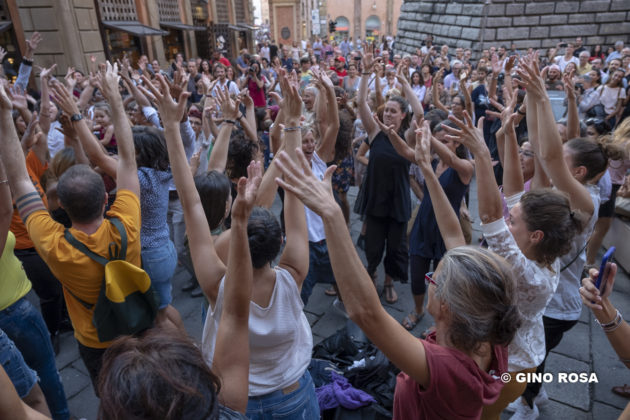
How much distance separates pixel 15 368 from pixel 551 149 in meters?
2.92

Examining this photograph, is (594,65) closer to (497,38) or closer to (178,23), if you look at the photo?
(497,38)

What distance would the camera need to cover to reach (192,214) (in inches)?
70.8

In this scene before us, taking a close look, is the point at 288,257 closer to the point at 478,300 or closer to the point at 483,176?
the point at 478,300

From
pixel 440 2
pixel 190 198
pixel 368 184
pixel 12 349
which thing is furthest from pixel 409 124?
pixel 440 2

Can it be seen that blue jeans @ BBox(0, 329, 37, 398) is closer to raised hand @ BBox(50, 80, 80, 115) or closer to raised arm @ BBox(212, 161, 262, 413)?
raised arm @ BBox(212, 161, 262, 413)

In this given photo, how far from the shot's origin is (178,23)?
15.5 m

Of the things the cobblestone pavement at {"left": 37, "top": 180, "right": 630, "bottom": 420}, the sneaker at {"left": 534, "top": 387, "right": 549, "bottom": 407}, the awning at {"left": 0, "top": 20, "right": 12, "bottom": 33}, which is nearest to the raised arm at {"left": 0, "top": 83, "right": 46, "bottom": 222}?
the cobblestone pavement at {"left": 37, "top": 180, "right": 630, "bottom": 420}

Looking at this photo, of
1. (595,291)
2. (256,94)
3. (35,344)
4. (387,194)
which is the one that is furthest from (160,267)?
(256,94)

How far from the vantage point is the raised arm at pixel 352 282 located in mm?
1259

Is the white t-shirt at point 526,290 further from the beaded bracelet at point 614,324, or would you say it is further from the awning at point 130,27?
the awning at point 130,27

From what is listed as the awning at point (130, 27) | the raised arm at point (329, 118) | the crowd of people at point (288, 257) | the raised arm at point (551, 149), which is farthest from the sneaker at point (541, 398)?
the awning at point (130, 27)

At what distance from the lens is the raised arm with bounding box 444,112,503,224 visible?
188 cm

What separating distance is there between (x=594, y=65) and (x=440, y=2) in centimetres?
1140

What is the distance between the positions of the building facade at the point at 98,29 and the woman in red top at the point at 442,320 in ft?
30.8
